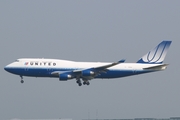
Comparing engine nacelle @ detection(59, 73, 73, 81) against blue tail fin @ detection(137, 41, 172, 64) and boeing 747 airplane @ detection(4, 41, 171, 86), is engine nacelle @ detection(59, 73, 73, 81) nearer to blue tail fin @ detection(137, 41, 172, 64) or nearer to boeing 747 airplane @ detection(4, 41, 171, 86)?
boeing 747 airplane @ detection(4, 41, 171, 86)

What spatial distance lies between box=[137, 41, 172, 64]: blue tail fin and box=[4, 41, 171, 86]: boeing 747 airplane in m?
1.95

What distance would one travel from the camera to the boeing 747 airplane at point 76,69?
85.2 metres

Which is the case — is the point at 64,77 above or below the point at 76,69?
below

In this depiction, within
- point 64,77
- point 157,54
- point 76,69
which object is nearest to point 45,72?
point 64,77

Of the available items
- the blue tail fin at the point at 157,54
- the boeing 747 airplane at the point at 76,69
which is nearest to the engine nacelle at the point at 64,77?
the boeing 747 airplane at the point at 76,69

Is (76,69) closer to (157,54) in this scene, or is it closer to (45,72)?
(45,72)

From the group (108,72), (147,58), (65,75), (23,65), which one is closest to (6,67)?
(23,65)

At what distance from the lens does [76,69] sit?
87500 mm

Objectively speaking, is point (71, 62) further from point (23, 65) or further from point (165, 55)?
point (165, 55)

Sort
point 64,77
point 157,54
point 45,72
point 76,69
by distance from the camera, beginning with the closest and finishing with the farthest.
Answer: point 64,77
point 45,72
point 76,69
point 157,54

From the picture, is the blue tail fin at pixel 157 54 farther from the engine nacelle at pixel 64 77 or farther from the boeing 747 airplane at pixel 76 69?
the engine nacelle at pixel 64 77

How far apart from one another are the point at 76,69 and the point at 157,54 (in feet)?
60.2

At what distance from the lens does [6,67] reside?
8775 cm

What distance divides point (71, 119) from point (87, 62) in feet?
37.5
